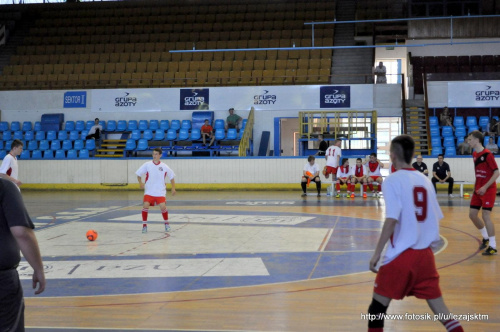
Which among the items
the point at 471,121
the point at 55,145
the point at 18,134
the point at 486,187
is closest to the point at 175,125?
the point at 55,145

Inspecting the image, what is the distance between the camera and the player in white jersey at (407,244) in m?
4.25

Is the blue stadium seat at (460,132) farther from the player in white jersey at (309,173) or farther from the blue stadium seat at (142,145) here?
the blue stadium seat at (142,145)

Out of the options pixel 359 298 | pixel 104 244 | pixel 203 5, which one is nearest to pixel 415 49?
pixel 203 5

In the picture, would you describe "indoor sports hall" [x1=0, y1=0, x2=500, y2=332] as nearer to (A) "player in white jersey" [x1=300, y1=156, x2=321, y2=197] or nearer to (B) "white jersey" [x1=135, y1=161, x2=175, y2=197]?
(A) "player in white jersey" [x1=300, y1=156, x2=321, y2=197]

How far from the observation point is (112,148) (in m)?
27.8

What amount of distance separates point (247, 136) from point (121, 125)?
20.5 ft

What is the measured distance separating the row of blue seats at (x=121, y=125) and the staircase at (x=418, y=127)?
24.8 ft

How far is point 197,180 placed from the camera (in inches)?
996

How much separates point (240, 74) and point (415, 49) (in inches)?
386

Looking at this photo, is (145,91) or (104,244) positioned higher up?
(145,91)

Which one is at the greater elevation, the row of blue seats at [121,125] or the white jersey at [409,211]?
the row of blue seats at [121,125]

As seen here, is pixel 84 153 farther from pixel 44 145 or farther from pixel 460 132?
pixel 460 132

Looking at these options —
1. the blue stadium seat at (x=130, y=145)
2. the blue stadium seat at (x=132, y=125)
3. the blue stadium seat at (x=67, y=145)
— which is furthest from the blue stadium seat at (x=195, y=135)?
the blue stadium seat at (x=67, y=145)

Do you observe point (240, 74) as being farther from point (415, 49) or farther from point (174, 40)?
point (415, 49)
